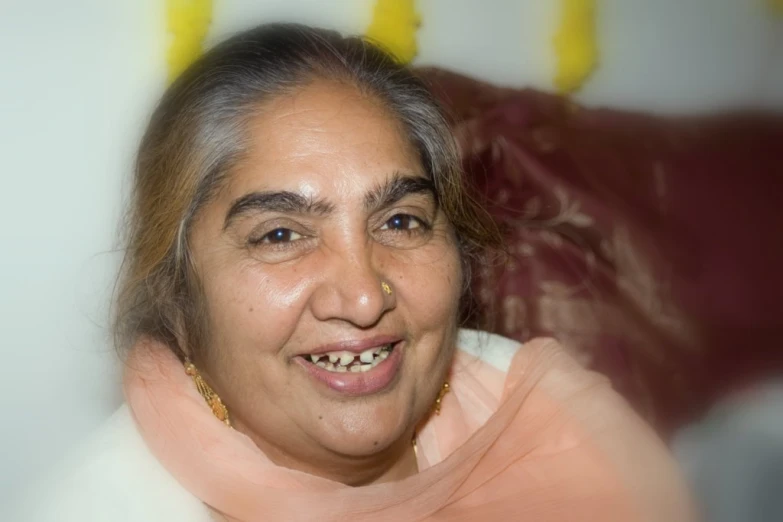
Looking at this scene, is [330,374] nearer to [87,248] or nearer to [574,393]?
[574,393]

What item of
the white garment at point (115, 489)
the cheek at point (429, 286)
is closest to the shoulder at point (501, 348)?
the cheek at point (429, 286)

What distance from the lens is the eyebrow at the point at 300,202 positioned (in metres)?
0.85

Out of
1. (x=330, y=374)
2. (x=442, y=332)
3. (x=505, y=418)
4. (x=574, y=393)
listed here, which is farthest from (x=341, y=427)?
(x=574, y=393)

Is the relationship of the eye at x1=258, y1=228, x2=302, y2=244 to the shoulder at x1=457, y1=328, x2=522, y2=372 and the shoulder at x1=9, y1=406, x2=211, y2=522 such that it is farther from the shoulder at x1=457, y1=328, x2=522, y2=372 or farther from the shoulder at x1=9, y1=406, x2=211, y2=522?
the shoulder at x1=457, y1=328, x2=522, y2=372

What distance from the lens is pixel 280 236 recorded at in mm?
876

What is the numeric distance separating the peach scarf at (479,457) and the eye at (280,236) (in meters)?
0.23

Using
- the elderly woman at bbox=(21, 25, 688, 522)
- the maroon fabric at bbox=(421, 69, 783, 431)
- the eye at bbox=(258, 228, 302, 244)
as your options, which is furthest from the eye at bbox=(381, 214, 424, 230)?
the maroon fabric at bbox=(421, 69, 783, 431)

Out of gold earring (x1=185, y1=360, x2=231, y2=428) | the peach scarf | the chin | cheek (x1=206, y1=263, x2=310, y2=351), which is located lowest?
the peach scarf

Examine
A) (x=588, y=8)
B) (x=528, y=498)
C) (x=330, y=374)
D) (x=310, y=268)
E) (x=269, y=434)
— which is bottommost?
(x=528, y=498)

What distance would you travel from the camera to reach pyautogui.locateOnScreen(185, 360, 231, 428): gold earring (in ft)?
3.14

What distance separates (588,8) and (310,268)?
37.2 inches

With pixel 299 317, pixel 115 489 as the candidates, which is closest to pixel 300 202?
pixel 299 317

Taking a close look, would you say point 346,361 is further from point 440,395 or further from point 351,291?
point 440,395

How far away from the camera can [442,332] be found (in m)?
0.94
